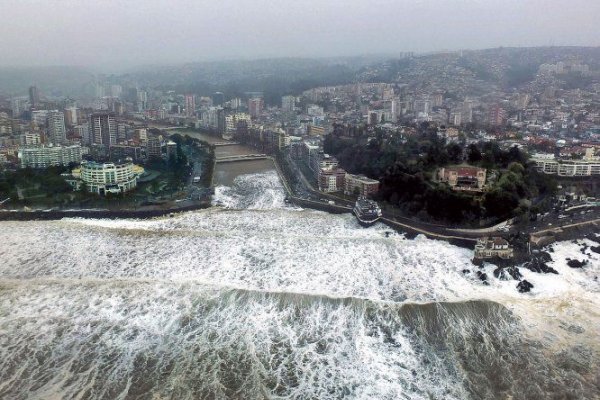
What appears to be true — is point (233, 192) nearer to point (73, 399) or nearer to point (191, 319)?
point (191, 319)

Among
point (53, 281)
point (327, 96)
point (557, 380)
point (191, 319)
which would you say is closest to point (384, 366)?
point (557, 380)

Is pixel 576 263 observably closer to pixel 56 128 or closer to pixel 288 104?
pixel 56 128

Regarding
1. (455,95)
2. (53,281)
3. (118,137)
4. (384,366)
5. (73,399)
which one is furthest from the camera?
(455,95)

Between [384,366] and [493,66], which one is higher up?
[493,66]

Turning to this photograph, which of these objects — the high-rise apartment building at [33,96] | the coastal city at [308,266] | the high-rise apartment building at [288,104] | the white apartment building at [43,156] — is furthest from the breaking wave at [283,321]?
the high-rise apartment building at [33,96]

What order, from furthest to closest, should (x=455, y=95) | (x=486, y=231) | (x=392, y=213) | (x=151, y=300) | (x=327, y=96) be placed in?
(x=327, y=96)
(x=455, y=95)
(x=392, y=213)
(x=486, y=231)
(x=151, y=300)

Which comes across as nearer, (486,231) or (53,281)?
(53,281)

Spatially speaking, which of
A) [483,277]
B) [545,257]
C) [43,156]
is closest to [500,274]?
[483,277]

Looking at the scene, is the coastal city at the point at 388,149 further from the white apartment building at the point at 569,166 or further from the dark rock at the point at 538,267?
the dark rock at the point at 538,267
